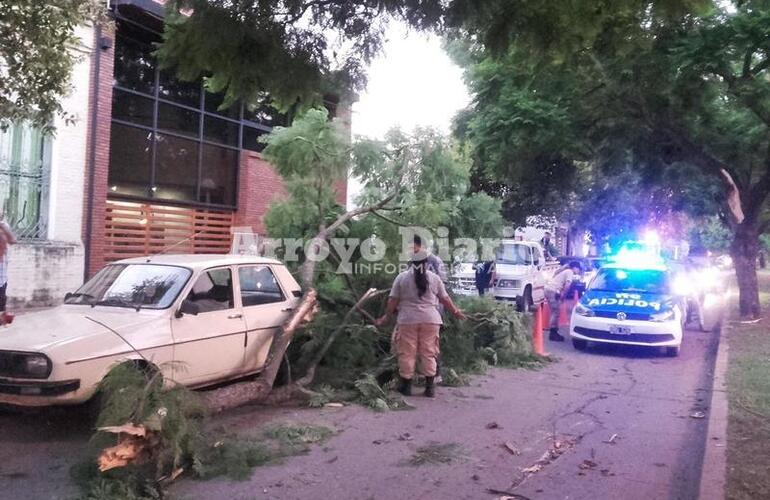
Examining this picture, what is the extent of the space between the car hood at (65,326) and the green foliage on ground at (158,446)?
21.3 inches

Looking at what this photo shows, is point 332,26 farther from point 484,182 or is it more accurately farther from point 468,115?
point 484,182

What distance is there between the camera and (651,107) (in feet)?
45.5

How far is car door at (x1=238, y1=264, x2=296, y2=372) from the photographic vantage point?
734 centimetres

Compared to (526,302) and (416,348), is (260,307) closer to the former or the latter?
(416,348)

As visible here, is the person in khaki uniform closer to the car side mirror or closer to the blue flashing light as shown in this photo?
the car side mirror

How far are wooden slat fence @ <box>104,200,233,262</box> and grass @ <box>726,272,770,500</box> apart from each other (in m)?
9.52

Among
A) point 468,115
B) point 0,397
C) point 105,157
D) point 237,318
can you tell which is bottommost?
point 0,397

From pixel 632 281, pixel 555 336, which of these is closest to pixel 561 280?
pixel 555 336

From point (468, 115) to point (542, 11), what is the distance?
13180mm

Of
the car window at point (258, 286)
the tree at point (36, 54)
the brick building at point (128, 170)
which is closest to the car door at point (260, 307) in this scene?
the car window at point (258, 286)

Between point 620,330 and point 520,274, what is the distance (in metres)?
5.89

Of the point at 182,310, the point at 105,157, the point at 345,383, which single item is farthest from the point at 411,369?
the point at 105,157

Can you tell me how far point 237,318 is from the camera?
7.17m

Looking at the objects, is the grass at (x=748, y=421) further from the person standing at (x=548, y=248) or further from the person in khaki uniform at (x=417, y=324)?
the person standing at (x=548, y=248)
